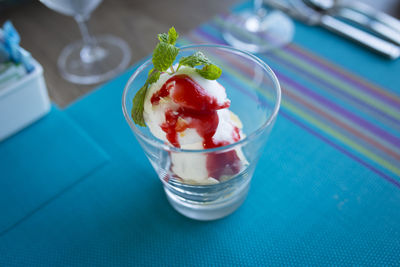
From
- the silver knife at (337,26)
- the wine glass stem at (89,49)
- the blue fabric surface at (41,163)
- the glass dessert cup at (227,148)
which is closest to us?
the glass dessert cup at (227,148)

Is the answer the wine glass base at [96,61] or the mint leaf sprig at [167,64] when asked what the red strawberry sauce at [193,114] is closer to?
the mint leaf sprig at [167,64]

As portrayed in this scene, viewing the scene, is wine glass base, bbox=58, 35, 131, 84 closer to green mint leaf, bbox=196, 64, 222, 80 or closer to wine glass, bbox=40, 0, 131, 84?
wine glass, bbox=40, 0, 131, 84

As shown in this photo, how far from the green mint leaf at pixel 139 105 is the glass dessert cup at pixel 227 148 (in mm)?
12

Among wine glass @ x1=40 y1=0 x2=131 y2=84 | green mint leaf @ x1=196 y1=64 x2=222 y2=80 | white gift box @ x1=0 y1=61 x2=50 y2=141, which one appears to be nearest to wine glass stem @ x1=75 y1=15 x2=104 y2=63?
wine glass @ x1=40 y1=0 x2=131 y2=84

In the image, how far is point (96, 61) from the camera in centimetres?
96

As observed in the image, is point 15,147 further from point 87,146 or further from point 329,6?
point 329,6

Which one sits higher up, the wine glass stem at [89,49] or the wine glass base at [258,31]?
the wine glass base at [258,31]

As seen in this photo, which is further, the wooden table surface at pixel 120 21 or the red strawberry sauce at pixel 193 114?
the wooden table surface at pixel 120 21

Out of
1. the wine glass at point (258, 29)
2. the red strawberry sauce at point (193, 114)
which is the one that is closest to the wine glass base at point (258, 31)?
the wine glass at point (258, 29)

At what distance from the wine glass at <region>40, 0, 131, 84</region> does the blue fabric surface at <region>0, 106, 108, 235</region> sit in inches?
7.6

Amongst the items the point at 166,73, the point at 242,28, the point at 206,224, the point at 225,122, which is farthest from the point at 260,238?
the point at 242,28

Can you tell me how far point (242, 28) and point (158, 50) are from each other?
56 centimetres

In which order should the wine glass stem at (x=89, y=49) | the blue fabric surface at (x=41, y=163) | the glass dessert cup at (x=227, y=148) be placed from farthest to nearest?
the wine glass stem at (x=89, y=49) → the blue fabric surface at (x=41, y=163) → the glass dessert cup at (x=227, y=148)

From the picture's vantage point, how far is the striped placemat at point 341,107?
656 millimetres
